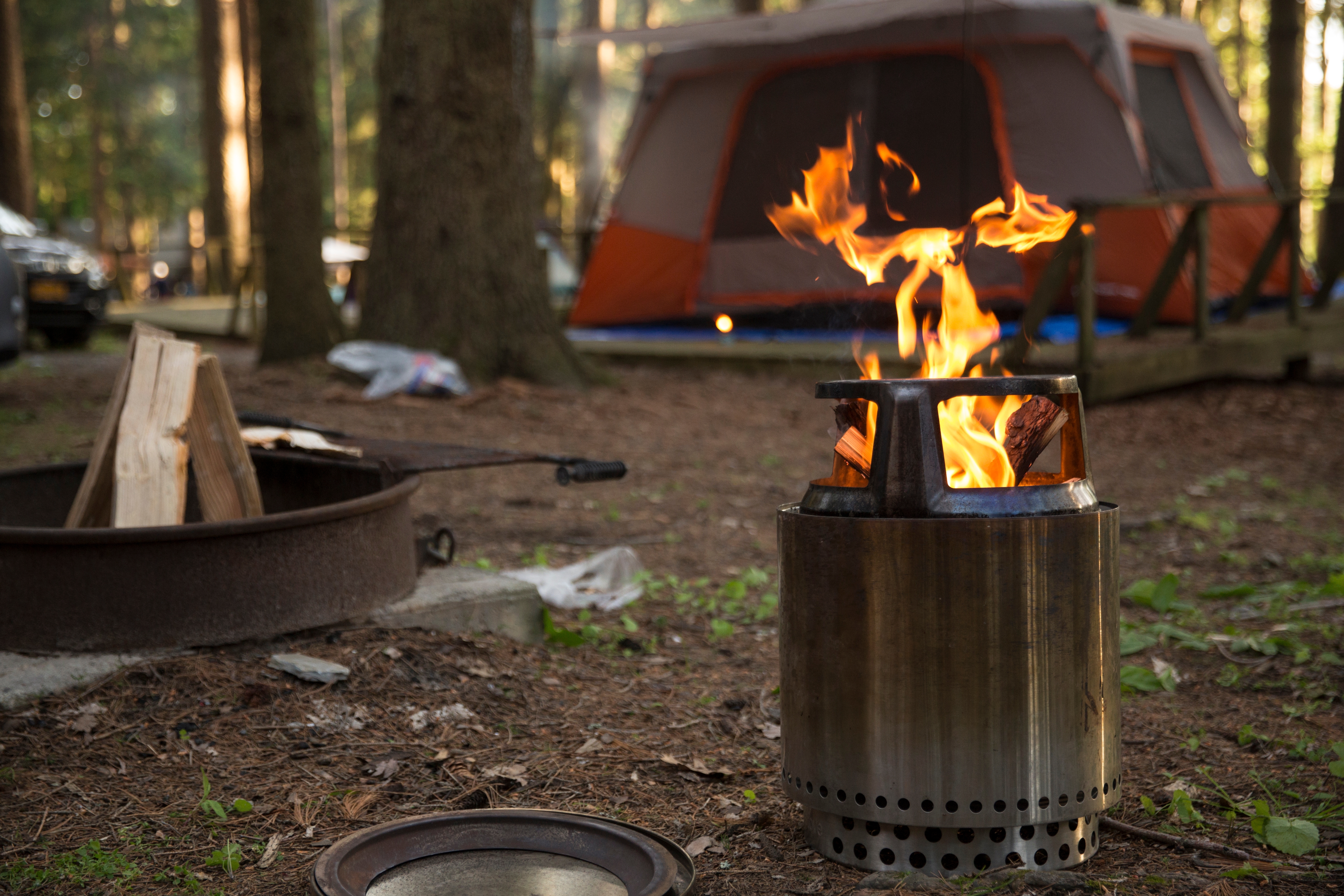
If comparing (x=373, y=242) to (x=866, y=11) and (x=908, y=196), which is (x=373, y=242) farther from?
(x=908, y=196)

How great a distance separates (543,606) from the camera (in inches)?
139

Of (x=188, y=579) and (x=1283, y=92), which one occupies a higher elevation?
(x=1283, y=92)

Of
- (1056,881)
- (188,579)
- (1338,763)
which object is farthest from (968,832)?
(188,579)

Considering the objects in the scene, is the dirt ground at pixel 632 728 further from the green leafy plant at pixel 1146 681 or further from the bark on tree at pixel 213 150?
the bark on tree at pixel 213 150

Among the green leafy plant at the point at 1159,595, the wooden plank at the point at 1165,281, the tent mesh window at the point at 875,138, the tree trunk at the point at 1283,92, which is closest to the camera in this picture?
the green leafy plant at the point at 1159,595

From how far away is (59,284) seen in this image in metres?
11.4

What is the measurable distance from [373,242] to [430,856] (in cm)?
610

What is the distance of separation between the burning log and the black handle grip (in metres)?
1.17

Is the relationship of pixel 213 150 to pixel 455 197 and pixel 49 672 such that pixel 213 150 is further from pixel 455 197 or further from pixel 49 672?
pixel 49 672

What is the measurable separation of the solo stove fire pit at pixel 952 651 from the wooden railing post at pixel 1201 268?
6.60m

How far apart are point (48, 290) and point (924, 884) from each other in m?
11.6

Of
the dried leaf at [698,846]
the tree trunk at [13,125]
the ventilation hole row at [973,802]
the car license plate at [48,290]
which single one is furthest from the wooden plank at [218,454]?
the tree trunk at [13,125]

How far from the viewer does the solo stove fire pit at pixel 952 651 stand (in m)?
1.97

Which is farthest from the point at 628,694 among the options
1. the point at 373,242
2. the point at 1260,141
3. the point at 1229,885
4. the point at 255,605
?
the point at 1260,141
